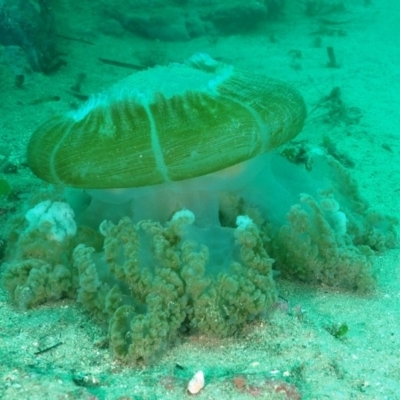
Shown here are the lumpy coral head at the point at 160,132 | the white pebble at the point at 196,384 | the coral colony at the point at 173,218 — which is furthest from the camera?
the lumpy coral head at the point at 160,132

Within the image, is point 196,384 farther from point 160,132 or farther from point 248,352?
point 160,132

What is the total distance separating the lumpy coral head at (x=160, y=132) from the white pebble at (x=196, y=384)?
3.69ft

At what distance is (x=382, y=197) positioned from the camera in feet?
17.5

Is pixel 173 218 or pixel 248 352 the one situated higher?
pixel 173 218

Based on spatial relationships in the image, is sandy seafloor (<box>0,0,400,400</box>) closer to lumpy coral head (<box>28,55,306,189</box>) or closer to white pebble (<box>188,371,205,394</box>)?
white pebble (<box>188,371,205,394</box>)

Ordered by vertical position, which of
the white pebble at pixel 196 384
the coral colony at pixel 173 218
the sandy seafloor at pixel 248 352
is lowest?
the sandy seafloor at pixel 248 352

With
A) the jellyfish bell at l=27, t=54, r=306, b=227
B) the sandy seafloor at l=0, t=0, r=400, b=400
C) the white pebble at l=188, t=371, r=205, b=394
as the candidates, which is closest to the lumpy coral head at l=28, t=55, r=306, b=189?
the jellyfish bell at l=27, t=54, r=306, b=227

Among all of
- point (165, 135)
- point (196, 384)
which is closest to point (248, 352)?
point (196, 384)

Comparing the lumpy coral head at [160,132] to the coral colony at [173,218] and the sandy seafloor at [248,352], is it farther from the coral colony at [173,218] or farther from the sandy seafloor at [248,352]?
the sandy seafloor at [248,352]

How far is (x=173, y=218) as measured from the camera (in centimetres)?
297

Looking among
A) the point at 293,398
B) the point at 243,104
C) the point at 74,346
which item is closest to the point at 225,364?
the point at 293,398

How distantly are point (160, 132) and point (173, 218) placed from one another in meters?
0.50

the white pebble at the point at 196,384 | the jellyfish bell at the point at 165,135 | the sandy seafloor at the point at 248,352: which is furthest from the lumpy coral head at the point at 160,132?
the white pebble at the point at 196,384

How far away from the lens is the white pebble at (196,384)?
225 centimetres
